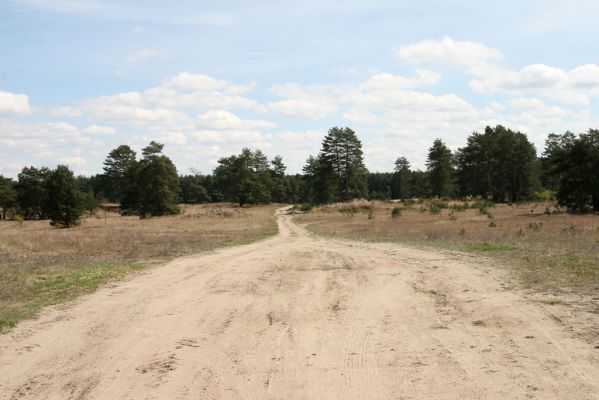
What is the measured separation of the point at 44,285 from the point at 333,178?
258 feet

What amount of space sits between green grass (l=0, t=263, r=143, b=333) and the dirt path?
26.0 inches

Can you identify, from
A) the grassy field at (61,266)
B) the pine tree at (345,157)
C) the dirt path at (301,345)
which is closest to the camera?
the dirt path at (301,345)

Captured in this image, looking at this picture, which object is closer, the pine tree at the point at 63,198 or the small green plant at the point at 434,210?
the pine tree at the point at 63,198

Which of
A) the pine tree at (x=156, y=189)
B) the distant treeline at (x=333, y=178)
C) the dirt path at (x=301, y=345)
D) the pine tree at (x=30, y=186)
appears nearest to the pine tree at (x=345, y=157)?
the distant treeline at (x=333, y=178)

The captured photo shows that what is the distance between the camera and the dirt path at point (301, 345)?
6.68m

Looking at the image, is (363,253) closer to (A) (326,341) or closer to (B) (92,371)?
(A) (326,341)

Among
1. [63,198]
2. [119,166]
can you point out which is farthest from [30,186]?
[63,198]

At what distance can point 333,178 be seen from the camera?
92.2 m

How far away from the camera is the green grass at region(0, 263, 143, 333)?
1161 cm

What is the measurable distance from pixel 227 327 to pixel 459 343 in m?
4.15

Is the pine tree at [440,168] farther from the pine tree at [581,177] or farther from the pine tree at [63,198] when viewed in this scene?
the pine tree at [63,198]

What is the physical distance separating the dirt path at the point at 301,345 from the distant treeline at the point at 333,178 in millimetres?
45149

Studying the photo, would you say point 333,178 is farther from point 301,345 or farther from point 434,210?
point 301,345

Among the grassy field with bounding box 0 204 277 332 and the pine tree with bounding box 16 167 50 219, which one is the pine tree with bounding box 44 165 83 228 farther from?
the pine tree with bounding box 16 167 50 219
